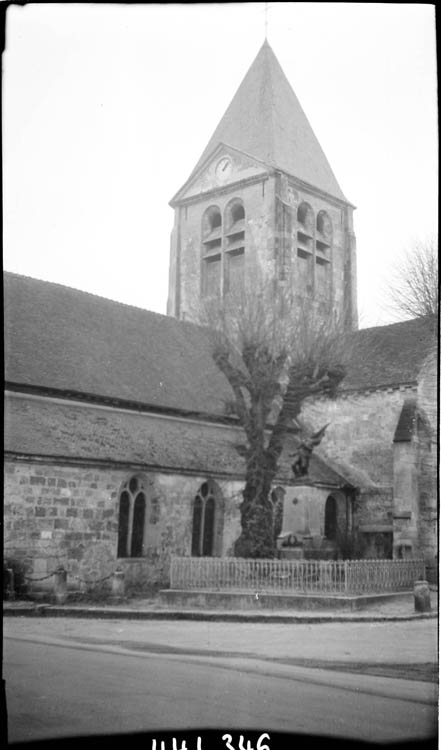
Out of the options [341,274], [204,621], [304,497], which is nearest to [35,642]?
[204,621]

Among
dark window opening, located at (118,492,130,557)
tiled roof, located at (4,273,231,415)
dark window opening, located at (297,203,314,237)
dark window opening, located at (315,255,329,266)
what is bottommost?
dark window opening, located at (118,492,130,557)

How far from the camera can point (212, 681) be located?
870 cm

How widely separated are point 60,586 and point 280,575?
4832mm

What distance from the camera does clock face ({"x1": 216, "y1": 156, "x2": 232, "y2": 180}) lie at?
3838 cm

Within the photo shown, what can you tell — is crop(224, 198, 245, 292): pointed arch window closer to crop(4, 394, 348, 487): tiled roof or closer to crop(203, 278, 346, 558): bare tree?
crop(4, 394, 348, 487): tiled roof

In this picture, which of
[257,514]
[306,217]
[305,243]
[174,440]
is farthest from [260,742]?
[306,217]

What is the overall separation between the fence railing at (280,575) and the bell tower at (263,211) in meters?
19.1

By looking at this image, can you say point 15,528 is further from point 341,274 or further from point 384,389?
point 341,274

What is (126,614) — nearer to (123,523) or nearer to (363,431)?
(123,523)

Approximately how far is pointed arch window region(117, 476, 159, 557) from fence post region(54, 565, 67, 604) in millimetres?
3347

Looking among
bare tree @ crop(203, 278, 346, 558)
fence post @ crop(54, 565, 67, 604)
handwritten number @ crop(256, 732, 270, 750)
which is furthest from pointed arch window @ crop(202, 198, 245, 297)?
handwritten number @ crop(256, 732, 270, 750)

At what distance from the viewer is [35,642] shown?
11.8m

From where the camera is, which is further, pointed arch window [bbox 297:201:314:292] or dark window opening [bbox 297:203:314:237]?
dark window opening [bbox 297:203:314:237]

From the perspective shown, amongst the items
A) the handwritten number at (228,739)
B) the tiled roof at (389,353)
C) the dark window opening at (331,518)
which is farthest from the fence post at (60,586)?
the tiled roof at (389,353)
